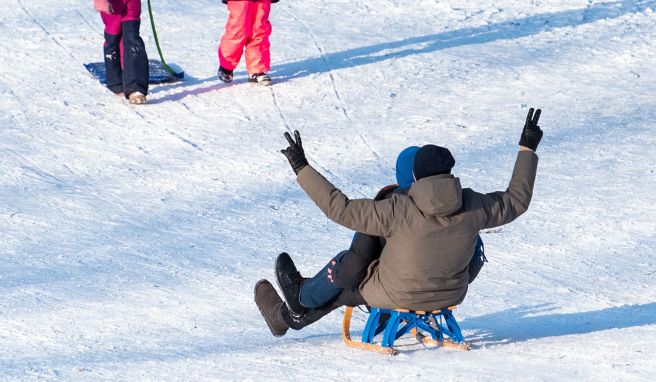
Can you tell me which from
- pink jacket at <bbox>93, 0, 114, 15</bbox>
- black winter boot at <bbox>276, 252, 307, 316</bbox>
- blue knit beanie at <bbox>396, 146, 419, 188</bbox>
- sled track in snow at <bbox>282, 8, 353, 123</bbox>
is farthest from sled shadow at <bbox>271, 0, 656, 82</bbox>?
blue knit beanie at <bbox>396, 146, 419, 188</bbox>

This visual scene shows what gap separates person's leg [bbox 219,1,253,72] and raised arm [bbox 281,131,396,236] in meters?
4.89

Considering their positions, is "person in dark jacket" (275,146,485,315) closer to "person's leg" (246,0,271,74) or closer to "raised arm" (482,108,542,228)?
"raised arm" (482,108,542,228)

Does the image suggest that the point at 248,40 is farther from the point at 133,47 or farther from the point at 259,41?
the point at 133,47

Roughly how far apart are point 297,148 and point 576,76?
5.89 meters

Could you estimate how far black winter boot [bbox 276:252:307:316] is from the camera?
5605 millimetres

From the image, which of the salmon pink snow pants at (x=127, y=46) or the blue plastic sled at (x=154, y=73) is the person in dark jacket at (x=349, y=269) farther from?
the blue plastic sled at (x=154, y=73)

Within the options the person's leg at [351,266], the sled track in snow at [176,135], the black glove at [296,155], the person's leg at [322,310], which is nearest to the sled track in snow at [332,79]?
the sled track in snow at [176,135]

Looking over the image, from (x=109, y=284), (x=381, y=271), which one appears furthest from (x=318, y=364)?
(x=109, y=284)

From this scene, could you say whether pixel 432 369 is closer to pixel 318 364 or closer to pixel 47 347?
pixel 318 364

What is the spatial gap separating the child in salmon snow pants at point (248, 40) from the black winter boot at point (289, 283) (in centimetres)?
432

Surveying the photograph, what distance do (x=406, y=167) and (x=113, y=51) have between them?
5.07 m

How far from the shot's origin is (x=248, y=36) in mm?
9875

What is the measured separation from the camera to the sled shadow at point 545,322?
228 inches

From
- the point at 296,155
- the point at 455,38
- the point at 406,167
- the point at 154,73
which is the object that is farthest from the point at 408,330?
the point at 455,38
